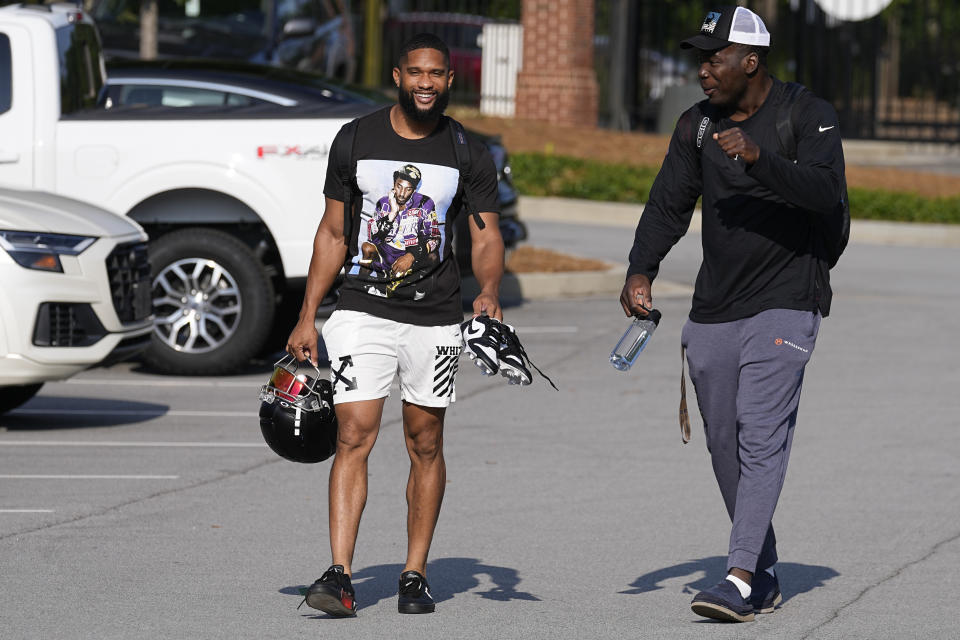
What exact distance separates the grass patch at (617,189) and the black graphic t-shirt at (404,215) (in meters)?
15.0

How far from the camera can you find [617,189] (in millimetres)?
21734

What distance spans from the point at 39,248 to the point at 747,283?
185 inches

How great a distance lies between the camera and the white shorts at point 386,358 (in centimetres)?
584

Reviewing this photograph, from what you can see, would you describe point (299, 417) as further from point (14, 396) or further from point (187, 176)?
point (187, 176)

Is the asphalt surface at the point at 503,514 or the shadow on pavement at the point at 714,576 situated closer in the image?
the asphalt surface at the point at 503,514

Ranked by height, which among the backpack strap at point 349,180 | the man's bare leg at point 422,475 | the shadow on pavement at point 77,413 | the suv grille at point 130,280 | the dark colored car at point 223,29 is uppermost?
the dark colored car at point 223,29

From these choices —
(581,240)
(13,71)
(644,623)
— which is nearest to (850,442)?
(644,623)

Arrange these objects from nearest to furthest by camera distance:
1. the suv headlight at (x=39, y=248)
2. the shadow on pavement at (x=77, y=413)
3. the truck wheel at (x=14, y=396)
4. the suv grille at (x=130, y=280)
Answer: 1. the suv headlight at (x=39, y=248)
2. the suv grille at (x=130, y=280)
3. the shadow on pavement at (x=77, y=413)
4. the truck wheel at (x=14, y=396)

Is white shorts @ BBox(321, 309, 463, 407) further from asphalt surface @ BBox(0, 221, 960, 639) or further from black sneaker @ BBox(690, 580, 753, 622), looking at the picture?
black sneaker @ BBox(690, 580, 753, 622)

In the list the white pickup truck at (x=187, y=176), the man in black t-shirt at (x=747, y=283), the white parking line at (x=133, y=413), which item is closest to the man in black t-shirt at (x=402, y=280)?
the man in black t-shirt at (x=747, y=283)

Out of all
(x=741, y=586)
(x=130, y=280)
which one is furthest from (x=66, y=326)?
(x=741, y=586)

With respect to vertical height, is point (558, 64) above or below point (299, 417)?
above

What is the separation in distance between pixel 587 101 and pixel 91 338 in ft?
62.6

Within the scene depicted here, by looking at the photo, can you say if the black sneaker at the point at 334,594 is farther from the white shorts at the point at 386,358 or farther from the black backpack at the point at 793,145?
the black backpack at the point at 793,145
